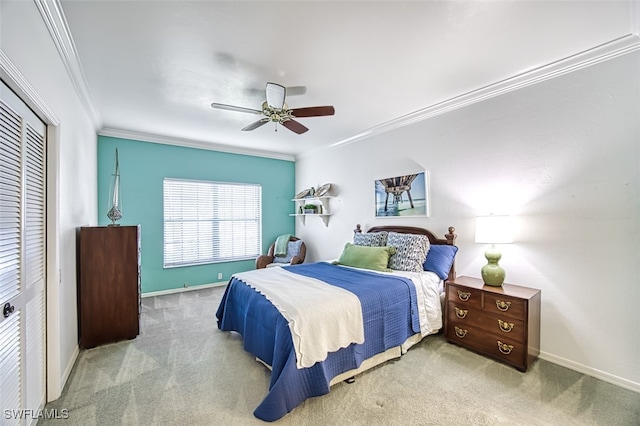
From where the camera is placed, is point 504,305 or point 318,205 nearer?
point 504,305

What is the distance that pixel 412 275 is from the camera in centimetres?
295

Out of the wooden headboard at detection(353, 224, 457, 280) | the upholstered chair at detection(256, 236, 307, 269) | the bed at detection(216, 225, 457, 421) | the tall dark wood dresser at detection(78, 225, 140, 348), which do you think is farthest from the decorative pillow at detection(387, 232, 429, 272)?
the tall dark wood dresser at detection(78, 225, 140, 348)

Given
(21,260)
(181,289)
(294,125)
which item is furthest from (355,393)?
(181,289)

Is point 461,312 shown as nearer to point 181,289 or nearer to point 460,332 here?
point 460,332

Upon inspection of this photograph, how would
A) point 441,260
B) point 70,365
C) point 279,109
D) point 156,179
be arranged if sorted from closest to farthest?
point 70,365 → point 279,109 → point 441,260 → point 156,179

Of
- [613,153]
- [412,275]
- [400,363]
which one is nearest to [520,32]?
[613,153]

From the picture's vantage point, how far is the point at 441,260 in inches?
125

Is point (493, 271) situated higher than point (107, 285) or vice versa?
point (493, 271)

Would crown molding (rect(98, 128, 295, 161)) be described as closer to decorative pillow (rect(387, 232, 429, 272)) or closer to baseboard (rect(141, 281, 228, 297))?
baseboard (rect(141, 281, 228, 297))

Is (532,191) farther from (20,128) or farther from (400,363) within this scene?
(20,128)

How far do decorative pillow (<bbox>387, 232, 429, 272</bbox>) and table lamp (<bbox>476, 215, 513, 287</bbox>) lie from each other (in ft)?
2.04

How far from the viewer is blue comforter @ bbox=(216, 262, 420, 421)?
6.23 ft

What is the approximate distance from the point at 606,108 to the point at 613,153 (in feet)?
1.24

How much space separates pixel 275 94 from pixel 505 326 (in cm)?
291
